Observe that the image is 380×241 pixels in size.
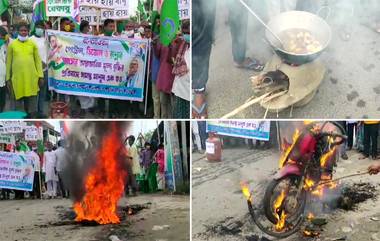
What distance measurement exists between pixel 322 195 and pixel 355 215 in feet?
0.93

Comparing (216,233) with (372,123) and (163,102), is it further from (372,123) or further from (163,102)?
(372,123)

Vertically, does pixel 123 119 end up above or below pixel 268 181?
above

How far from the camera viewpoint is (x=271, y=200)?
436 centimetres

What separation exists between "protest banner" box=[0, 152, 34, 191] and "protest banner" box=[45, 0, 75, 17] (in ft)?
3.54

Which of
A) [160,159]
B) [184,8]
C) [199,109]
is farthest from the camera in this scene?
[160,159]

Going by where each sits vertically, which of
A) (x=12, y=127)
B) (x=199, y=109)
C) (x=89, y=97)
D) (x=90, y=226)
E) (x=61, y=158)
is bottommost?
(x=90, y=226)

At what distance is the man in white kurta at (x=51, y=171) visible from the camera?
4324 millimetres

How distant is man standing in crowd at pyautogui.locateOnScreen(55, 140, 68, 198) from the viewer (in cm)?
431

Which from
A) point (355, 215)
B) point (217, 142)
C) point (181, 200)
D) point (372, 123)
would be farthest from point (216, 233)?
point (372, 123)

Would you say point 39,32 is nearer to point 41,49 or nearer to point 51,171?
point 41,49

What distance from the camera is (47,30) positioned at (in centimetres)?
418

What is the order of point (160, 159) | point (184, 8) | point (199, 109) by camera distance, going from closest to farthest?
point (184, 8), point (199, 109), point (160, 159)

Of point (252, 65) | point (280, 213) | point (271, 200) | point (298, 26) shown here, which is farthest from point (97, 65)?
point (280, 213)

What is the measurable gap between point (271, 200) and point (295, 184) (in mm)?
218
